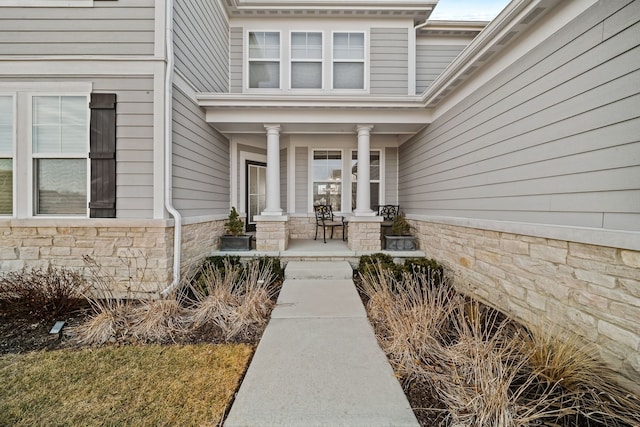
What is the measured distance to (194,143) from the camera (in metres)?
4.60

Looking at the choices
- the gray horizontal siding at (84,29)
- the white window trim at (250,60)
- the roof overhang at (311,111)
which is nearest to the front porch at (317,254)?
the roof overhang at (311,111)

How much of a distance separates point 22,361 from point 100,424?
4.73 ft

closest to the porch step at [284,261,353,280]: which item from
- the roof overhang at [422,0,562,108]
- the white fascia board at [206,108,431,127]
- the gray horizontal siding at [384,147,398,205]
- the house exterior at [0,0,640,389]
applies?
the house exterior at [0,0,640,389]

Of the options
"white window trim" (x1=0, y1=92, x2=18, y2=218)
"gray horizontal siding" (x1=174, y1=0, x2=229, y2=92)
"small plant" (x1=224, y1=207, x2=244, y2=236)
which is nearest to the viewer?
"white window trim" (x1=0, y1=92, x2=18, y2=218)

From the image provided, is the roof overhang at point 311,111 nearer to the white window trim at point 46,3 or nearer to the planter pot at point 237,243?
the white window trim at point 46,3

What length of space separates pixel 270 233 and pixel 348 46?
4840mm

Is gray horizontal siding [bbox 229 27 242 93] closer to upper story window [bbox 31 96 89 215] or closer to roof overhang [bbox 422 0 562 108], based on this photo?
upper story window [bbox 31 96 89 215]

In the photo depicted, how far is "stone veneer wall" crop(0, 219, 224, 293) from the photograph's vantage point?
3.64 meters

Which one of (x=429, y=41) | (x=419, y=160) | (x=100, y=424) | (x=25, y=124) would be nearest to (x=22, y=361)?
(x=100, y=424)

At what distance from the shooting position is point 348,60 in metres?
6.23

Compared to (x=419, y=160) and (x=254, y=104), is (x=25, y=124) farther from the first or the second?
(x=419, y=160)

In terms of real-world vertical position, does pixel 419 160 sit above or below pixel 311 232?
above

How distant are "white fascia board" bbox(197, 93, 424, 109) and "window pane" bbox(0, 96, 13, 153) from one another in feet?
8.16

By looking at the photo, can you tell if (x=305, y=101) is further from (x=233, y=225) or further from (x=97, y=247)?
(x=97, y=247)
